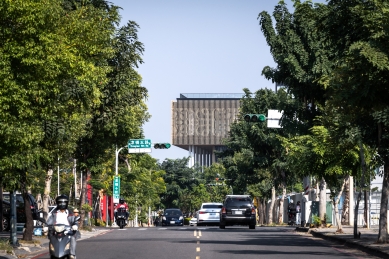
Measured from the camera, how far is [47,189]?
40.0 metres

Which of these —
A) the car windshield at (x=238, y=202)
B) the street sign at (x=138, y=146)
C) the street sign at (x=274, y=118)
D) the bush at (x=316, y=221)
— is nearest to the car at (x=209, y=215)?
the street sign at (x=138, y=146)

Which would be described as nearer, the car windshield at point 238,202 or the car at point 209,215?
the car windshield at point 238,202

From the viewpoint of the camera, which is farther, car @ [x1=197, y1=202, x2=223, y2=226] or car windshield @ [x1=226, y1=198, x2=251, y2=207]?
car @ [x1=197, y1=202, x2=223, y2=226]

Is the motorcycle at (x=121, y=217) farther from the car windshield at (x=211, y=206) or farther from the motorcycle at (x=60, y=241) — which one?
the motorcycle at (x=60, y=241)

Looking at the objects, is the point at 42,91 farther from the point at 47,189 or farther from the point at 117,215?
the point at 117,215

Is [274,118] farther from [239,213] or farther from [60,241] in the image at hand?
[60,241]

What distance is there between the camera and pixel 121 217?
55656 millimetres

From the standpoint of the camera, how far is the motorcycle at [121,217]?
55.6 metres

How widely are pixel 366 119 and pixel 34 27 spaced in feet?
36.4

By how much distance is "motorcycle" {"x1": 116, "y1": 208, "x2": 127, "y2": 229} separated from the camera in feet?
182

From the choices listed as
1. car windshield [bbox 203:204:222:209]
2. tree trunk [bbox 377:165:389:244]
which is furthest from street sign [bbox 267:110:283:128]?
tree trunk [bbox 377:165:389:244]

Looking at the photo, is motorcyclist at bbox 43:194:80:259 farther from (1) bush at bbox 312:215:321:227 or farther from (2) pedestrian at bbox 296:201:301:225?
(2) pedestrian at bbox 296:201:301:225

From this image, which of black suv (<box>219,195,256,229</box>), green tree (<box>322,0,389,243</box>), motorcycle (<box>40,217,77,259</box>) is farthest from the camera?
black suv (<box>219,195,256,229</box>)

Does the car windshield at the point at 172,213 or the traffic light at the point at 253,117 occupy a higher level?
the traffic light at the point at 253,117
